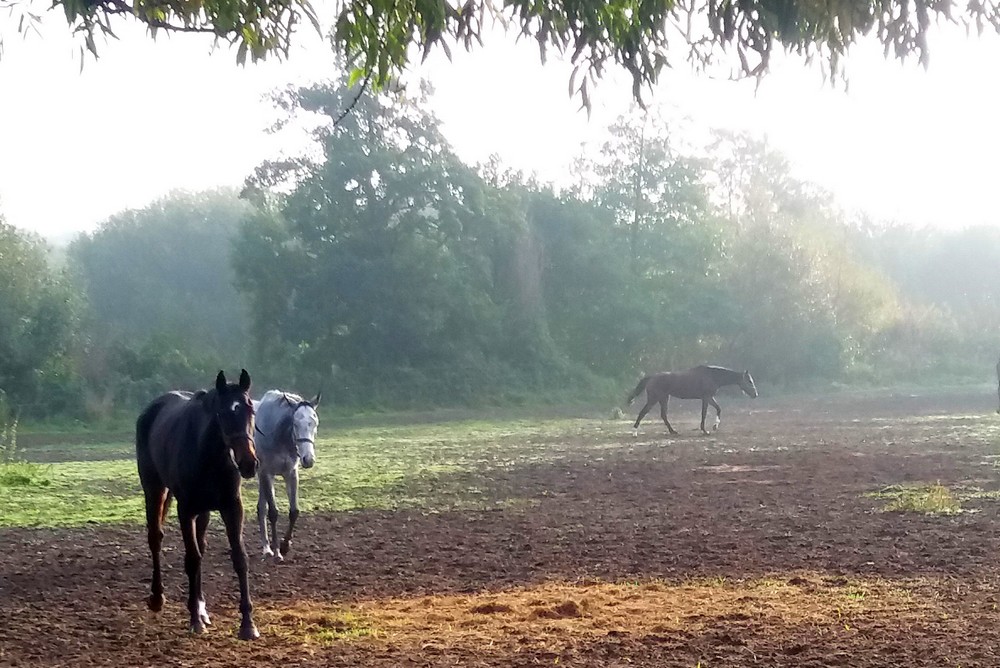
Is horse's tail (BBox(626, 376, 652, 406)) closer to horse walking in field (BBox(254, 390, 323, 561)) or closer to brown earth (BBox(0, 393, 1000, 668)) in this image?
brown earth (BBox(0, 393, 1000, 668))

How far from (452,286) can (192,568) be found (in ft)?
112

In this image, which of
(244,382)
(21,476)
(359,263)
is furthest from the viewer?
(359,263)

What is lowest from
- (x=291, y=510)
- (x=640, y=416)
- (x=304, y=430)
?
(x=291, y=510)

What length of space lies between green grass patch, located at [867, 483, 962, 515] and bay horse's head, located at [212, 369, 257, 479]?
7647mm

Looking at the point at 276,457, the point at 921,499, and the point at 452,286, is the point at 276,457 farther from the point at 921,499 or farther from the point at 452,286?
the point at 452,286

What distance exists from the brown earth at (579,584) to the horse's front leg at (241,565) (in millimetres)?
175

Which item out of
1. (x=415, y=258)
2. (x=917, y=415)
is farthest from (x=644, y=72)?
(x=415, y=258)

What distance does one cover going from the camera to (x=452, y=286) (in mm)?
40781

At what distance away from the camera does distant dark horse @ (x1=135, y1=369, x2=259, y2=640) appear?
638 cm

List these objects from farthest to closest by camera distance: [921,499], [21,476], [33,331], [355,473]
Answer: [33,331] < [355,473] < [21,476] < [921,499]

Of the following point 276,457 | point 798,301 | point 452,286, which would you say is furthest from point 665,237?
point 276,457

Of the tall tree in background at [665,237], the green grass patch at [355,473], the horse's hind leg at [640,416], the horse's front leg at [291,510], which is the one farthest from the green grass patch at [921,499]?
the tall tree in background at [665,237]

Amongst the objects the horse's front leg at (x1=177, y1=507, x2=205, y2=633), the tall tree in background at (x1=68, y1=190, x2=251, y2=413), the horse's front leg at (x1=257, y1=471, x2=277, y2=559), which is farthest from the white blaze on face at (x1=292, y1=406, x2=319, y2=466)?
the tall tree in background at (x1=68, y1=190, x2=251, y2=413)

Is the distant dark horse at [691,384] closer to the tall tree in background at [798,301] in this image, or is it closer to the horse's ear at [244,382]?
the horse's ear at [244,382]
